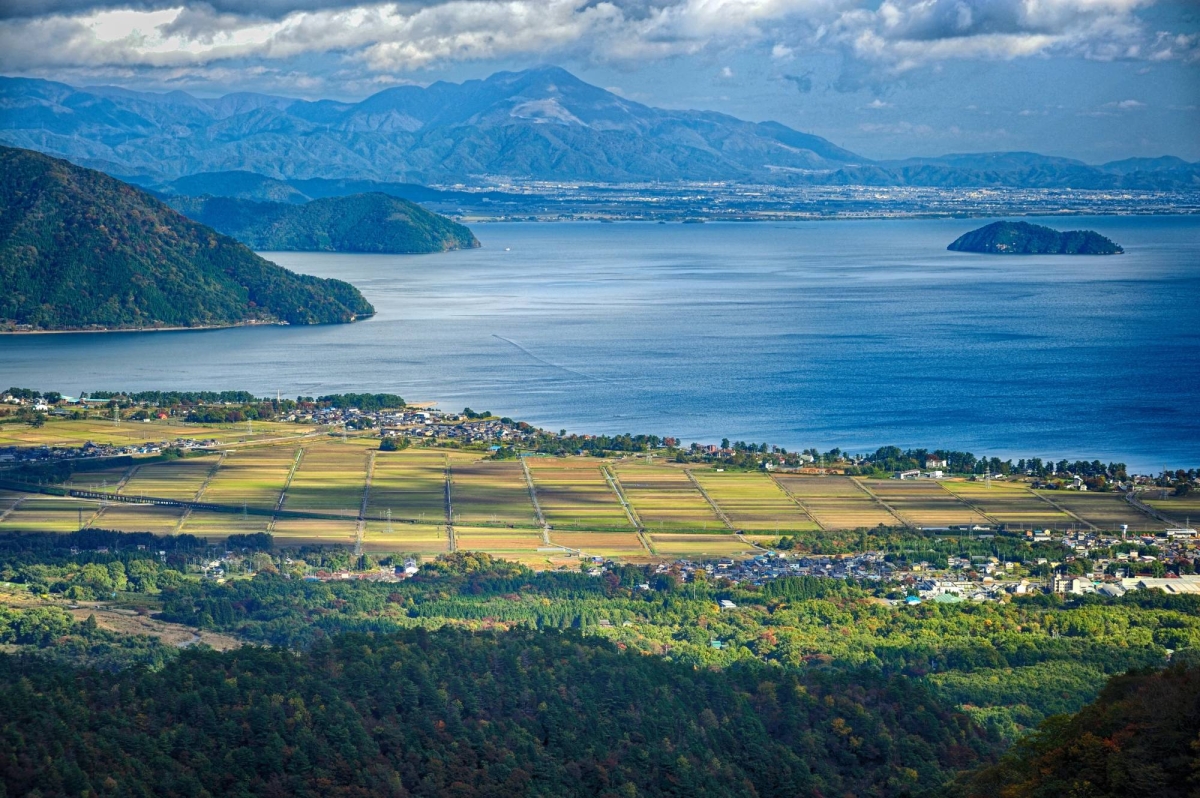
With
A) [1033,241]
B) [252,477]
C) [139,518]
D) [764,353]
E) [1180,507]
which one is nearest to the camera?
[139,518]

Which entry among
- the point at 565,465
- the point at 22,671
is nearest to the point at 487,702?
the point at 22,671

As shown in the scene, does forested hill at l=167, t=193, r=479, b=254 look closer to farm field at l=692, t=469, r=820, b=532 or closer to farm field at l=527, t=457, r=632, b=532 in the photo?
farm field at l=527, t=457, r=632, b=532

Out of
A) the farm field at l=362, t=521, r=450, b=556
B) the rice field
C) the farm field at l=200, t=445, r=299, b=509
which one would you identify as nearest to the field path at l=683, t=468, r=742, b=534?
the rice field

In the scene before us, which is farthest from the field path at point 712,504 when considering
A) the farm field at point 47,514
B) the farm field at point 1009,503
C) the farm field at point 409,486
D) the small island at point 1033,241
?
the small island at point 1033,241

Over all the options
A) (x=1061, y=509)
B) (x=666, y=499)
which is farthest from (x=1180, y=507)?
(x=666, y=499)

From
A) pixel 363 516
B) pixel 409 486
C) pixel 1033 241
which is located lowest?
pixel 363 516

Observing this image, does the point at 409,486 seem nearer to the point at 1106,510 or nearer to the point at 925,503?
the point at 925,503
